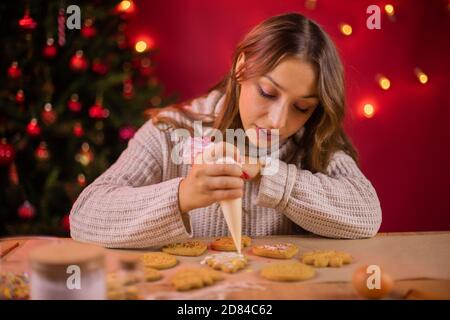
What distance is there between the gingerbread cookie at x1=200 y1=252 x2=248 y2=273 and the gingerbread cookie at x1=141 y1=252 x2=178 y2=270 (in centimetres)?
5

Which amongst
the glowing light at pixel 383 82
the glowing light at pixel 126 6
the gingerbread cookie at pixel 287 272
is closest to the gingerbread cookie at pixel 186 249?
the gingerbread cookie at pixel 287 272

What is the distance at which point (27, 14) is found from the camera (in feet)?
3.80

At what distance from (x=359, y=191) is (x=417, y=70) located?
268 mm

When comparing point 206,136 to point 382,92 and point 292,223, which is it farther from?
point 382,92

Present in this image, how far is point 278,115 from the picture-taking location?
0.89 m

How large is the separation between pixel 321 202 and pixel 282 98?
22cm

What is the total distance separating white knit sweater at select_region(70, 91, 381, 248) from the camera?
0.87 m

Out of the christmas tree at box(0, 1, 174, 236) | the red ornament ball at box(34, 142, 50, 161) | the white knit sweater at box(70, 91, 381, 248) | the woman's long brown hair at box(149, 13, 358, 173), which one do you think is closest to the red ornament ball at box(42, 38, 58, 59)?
the christmas tree at box(0, 1, 174, 236)

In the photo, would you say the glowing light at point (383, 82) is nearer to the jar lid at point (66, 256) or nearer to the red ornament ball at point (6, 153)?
the jar lid at point (66, 256)

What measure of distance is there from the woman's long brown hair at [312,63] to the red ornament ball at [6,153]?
1.75 feet

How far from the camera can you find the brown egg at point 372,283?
698 millimetres
